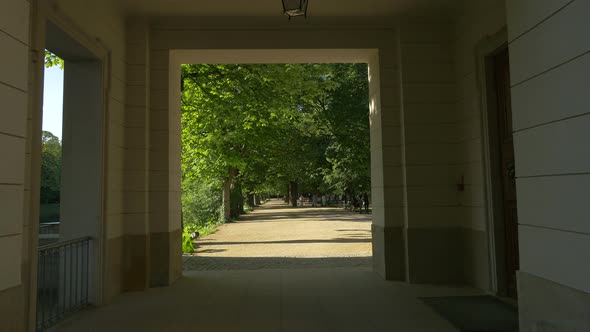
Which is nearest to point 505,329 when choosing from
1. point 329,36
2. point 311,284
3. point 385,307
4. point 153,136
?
point 385,307

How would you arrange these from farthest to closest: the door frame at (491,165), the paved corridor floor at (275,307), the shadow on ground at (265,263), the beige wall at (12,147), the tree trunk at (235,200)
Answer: the tree trunk at (235,200), the shadow on ground at (265,263), the door frame at (491,165), the paved corridor floor at (275,307), the beige wall at (12,147)

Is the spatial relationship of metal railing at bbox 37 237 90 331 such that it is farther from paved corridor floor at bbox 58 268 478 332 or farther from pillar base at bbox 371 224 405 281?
pillar base at bbox 371 224 405 281

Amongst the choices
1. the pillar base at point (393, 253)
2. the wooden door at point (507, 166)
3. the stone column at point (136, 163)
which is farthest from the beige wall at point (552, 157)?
the stone column at point (136, 163)

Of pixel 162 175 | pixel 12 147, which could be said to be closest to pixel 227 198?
pixel 162 175

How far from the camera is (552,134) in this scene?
3023mm

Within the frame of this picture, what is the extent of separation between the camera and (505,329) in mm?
4504

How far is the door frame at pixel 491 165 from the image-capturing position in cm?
593

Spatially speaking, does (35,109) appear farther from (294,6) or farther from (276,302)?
(276,302)

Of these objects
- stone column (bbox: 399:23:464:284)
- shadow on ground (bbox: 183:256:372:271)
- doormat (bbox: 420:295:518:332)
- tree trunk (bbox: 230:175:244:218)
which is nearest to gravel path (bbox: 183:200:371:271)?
shadow on ground (bbox: 183:256:372:271)

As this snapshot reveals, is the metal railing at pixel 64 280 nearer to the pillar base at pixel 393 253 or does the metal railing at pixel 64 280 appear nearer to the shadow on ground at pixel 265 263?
the shadow on ground at pixel 265 263

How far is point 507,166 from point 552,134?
3.09 metres

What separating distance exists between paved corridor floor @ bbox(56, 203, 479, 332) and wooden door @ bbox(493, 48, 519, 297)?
2.44 feet

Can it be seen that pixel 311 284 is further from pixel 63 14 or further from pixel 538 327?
pixel 63 14

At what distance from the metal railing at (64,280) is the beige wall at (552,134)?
194 inches
